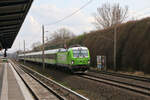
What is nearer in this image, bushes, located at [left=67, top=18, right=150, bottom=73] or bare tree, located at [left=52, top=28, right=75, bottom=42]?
bushes, located at [left=67, top=18, right=150, bottom=73]

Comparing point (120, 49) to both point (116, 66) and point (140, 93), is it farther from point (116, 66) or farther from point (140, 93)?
point (140, 93)

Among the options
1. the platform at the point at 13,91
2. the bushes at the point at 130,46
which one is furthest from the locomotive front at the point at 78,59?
the bushes at the point at 130,46

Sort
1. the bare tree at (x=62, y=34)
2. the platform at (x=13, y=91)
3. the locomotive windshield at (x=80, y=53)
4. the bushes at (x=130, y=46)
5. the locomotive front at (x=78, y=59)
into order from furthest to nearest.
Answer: the bare tree at (x=62, y=34)
the bushes at (x=130, y=46)
the locomotive windshield at (x=80, y=53)
the locomotive front at (x=78, y=59)
the platform at (x=13, y=91)

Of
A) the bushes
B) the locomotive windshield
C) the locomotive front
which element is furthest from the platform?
the bushes

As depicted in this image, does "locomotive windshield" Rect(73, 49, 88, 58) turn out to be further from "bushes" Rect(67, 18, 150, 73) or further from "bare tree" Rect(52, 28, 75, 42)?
"bare tree" Rect(52, 28, 75, 42)

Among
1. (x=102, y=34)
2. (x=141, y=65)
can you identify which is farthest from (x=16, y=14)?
(x=102, y=34)

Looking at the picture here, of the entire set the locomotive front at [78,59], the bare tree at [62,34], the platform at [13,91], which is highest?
the bare tree at [62,34]

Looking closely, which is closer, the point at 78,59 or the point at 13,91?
the point at 13,91

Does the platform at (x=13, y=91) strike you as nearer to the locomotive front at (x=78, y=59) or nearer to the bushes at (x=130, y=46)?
the locomotive front at (x=78, y=59)

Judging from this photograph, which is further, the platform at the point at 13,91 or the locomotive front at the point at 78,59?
the locomotive front at the point at 78,59

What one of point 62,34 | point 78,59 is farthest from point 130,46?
point 62,34

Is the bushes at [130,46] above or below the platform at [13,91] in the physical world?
above

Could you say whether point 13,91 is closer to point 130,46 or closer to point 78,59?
point 78,59

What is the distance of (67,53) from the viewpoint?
2330 cm
